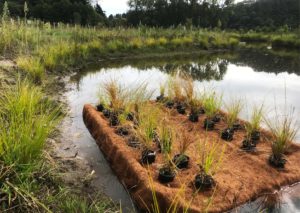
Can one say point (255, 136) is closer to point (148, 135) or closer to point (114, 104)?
point (148, 135)

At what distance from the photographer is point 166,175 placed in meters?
3.02

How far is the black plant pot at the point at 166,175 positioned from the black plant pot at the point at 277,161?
1.17m

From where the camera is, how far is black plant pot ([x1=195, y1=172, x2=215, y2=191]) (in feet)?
9.64

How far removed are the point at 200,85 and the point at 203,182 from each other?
4991mm

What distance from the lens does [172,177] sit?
9.95 ft

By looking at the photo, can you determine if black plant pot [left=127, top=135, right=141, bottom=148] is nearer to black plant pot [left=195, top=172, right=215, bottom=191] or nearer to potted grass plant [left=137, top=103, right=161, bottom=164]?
potted grass plant [left=137, top=103, right=161, bottom=164]

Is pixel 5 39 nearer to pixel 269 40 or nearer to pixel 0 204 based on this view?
pixel 0 204

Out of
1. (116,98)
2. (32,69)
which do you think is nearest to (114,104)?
(116,98)

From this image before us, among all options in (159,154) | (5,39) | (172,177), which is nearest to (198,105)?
(159,154)

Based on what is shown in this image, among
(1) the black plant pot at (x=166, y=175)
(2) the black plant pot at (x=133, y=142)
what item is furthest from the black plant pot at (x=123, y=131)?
(1) the black plant pot at (x=166, y=175)

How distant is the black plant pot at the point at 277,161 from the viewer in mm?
3483

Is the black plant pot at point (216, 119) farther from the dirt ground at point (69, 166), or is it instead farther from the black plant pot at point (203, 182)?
the dirt ground at point (69, 166)

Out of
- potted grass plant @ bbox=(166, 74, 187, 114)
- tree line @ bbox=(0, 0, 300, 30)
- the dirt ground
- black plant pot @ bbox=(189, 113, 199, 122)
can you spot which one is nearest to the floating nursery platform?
the dirt ground

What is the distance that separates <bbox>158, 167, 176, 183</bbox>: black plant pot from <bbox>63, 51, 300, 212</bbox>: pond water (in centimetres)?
36
